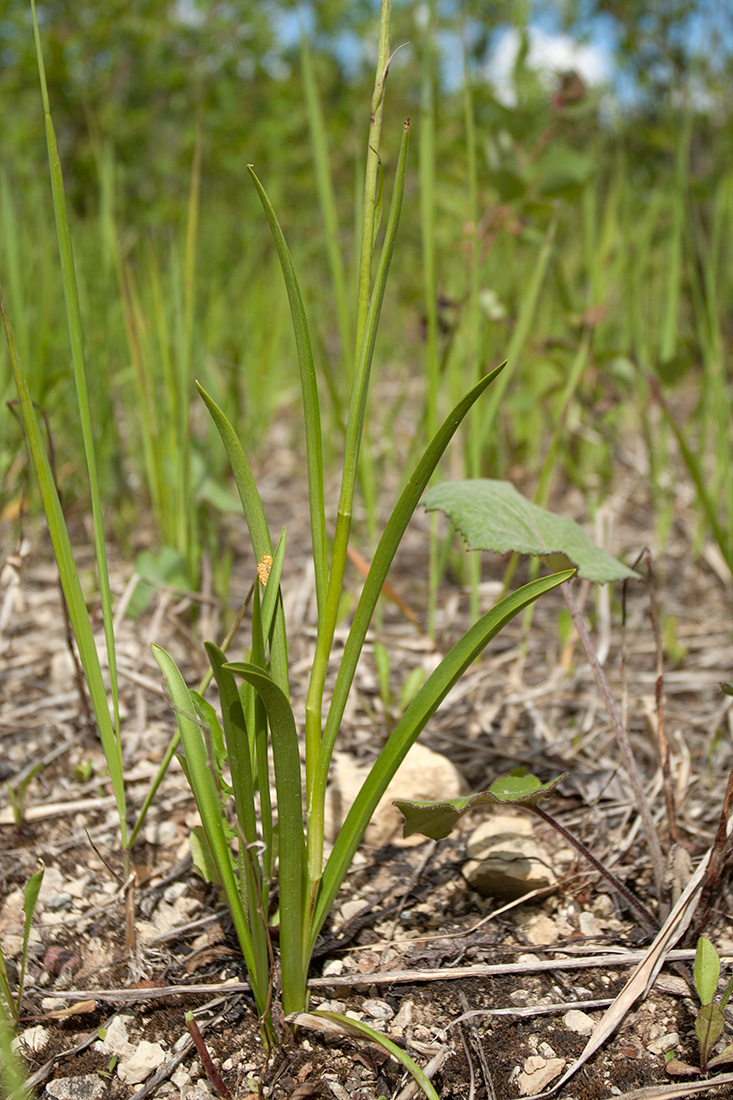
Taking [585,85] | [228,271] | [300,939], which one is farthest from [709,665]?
[228,271]

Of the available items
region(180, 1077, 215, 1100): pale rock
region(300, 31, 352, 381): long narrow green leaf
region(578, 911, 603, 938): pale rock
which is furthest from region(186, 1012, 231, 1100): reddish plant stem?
region(300, 31, 352, 381): long narrow green leaf

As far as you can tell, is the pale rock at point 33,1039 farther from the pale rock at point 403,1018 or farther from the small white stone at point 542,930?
the small white stone at point 542,930

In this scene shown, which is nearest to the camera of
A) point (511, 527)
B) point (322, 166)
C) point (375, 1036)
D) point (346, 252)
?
point (375, 1036)

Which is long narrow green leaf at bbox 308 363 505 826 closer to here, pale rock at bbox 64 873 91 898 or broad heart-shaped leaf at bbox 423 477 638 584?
broad heart-shaped leaf at bbox 423 477 638 584

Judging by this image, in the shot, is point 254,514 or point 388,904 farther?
point 388,904

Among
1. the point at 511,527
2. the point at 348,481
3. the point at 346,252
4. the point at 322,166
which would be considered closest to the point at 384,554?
the point at 348,481

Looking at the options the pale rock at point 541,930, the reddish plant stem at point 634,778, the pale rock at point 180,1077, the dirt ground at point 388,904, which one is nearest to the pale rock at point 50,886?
the dirt ground at point 388,904

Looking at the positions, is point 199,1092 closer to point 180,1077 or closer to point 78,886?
point 180,1077

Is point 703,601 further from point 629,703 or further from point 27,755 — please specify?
point 27,755
